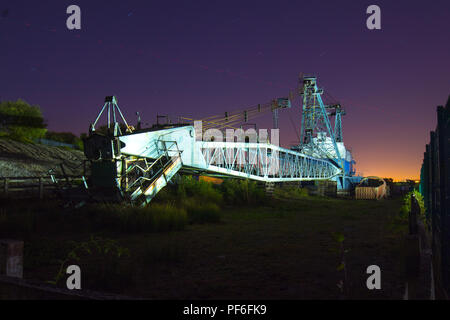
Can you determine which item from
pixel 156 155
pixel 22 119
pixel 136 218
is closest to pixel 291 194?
pixel 156 155

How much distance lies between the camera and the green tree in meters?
50.3

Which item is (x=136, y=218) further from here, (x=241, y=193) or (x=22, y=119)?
(x=22, y=119)

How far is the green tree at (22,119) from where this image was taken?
1982 inches

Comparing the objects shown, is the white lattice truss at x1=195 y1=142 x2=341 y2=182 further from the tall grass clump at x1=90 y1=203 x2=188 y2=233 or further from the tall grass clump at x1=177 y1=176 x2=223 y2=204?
the tall grass clump at x1=90 y1=203 x2=188 y2=233

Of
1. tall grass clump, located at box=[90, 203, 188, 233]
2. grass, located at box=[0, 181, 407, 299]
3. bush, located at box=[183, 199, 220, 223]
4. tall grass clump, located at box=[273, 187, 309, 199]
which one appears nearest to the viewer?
grass, located at box=[0, 181, 407, 299]

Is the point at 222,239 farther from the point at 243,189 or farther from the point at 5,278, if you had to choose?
the point at 243,189

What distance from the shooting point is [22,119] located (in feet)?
169

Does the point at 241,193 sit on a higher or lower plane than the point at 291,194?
higher

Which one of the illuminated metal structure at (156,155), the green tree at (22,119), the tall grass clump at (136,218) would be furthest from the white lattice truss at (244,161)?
the green tree at (22,119)

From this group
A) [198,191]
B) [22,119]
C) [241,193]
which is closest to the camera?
[198,191]

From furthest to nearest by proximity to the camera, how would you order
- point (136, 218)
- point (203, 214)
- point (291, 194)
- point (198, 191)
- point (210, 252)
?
point (291, 194) < point (198, 191) < point (203, 214) < point (136, 218) < point (210, 252)

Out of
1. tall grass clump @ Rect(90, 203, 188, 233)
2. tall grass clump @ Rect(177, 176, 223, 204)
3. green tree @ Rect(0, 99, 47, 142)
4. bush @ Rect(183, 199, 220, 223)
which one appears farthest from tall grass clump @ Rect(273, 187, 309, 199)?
green tree @ Rect(0, 99, 47, 142)
